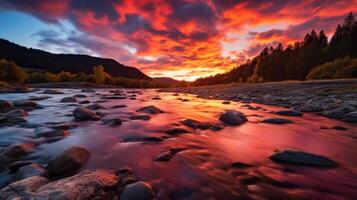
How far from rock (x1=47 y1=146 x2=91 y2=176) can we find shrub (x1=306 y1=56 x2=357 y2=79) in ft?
132

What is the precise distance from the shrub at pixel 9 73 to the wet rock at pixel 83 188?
2498 inches

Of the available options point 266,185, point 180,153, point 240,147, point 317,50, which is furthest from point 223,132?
point 317,50

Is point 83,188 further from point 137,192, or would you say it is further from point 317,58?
point 317,58

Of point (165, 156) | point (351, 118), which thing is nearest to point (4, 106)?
point (165, 156)

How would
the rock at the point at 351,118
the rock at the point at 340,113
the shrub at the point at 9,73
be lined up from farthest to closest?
the shrub at the point at 9,73, the rock at the point at 340,113, the rock at the point at 351,118

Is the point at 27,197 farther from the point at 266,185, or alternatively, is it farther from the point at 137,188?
the point at 266,185

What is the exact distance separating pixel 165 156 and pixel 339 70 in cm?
4019

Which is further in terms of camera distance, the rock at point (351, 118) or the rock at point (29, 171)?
the rock at point (351, 118)

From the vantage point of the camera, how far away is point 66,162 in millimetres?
3402

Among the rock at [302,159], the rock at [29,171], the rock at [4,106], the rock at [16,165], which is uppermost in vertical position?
the rock at [302,159]

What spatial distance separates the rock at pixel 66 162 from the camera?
3264mm

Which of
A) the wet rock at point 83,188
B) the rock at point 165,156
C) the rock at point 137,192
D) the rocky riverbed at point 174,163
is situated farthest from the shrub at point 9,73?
the rock at point 137,192

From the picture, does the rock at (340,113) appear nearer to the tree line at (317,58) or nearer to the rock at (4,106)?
the rock at (4,106)

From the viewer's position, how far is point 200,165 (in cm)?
373
